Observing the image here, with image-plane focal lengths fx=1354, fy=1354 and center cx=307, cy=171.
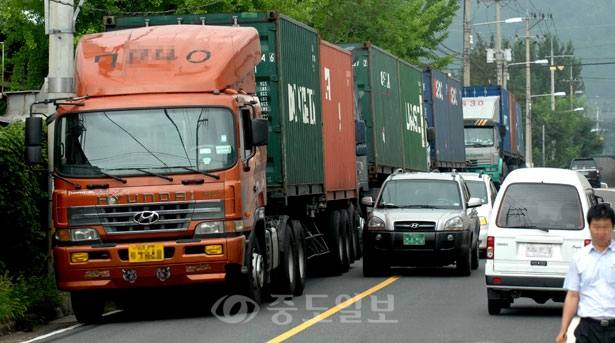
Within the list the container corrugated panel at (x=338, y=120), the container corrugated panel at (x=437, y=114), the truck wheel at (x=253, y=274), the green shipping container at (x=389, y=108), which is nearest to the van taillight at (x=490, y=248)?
the truck wheel at (x=253, y=274)

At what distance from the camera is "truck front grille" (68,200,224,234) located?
1543cm

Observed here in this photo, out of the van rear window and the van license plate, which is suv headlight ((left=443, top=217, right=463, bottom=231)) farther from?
the van license plate

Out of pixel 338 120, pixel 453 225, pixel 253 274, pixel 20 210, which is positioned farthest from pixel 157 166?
pixel 338 120

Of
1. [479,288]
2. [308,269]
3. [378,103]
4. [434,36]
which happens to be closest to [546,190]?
[479,288]

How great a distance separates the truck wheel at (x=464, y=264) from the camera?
72.8 ft

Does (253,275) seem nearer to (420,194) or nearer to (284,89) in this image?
(284,89)

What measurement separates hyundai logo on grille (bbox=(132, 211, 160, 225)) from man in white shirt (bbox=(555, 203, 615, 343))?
7455 millimetres

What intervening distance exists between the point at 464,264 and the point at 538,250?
6615 mm

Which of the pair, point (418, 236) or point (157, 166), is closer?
point (157, 166)

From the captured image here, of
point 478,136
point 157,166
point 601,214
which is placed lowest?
point 601,214

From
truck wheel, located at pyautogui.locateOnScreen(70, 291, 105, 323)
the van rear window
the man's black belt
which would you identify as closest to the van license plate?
the van rear window

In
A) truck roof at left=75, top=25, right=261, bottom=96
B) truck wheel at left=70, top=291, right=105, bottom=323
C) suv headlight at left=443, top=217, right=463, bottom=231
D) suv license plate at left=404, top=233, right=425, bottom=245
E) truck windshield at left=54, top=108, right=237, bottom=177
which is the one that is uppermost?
truck roof at left=75, top=25, right=261, bottom=96

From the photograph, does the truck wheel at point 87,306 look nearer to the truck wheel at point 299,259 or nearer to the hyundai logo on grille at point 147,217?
the hyundai logo on grille at point 147,217

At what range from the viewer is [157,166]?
15.6 meters
